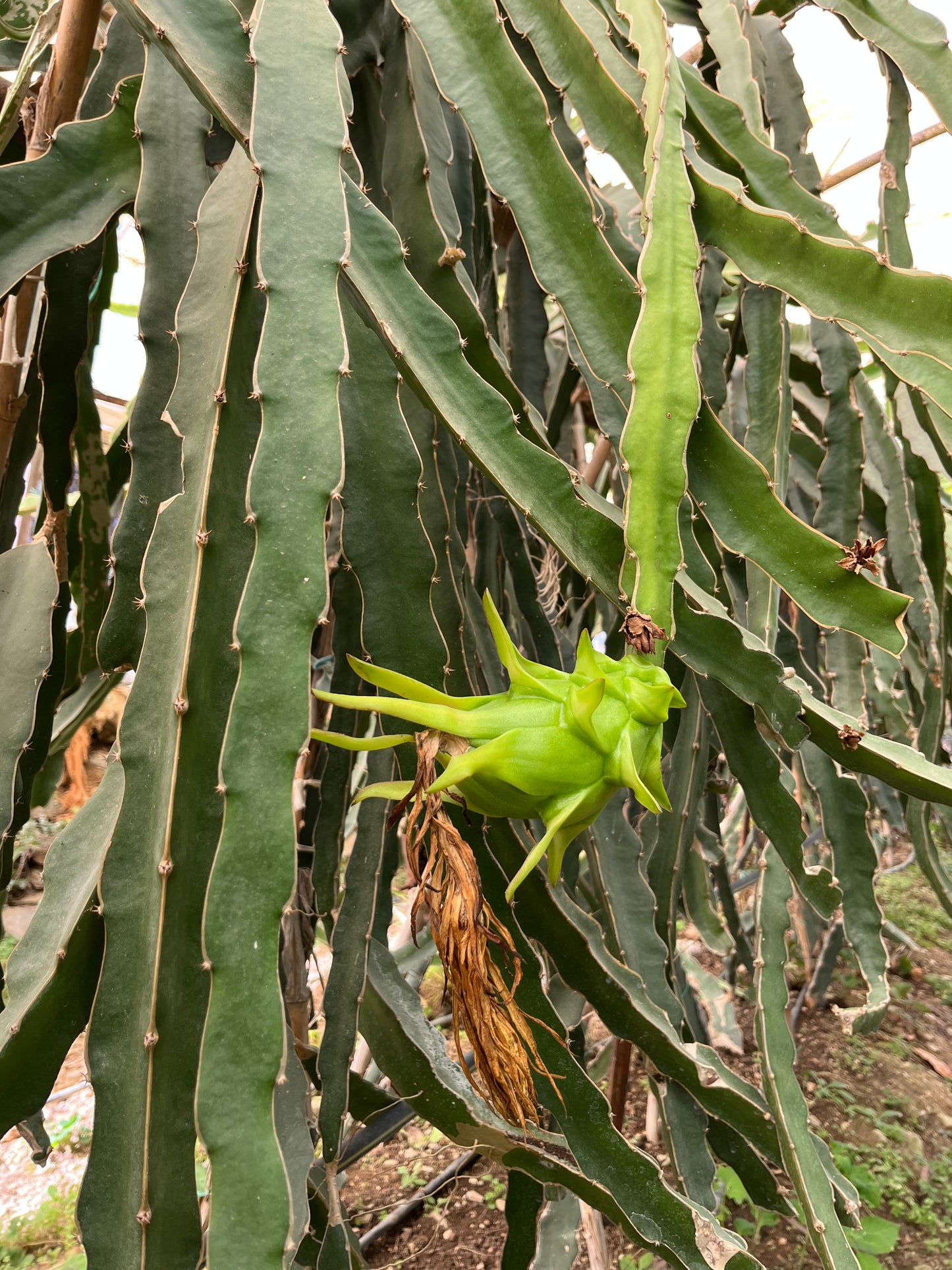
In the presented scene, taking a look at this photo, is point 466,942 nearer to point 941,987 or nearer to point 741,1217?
point 741,1217

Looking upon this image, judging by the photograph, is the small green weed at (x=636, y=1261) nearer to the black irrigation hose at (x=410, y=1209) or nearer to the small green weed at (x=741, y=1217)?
the small green weed at (x=741, y=1217)

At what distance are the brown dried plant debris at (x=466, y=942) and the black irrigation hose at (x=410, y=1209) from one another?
1.16 meters

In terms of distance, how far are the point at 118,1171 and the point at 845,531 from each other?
35.2 inches

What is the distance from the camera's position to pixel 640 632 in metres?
0.43

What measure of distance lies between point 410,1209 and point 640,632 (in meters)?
1.48

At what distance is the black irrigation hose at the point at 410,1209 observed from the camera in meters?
1.40

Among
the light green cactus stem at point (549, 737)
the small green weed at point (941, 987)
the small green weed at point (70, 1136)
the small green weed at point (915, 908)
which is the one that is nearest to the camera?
the light green cactus stem at point (549, 737)

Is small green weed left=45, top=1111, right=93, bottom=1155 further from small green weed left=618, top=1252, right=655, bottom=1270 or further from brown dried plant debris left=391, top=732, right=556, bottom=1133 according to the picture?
brown dried plant debris left=391, top=732, right=556, bottom=1133

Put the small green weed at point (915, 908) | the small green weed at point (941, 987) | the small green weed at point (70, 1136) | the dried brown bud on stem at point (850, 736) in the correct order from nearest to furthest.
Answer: the dried brown bud on stem at point (850, 736) → the small green weed at point (70, 1136) → the small green weed at point (941, 987) → the small green weed at point (915, 908)

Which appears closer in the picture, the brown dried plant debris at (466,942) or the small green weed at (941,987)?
the brown dried plant debris at (466,942)

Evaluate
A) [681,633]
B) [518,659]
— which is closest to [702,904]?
[681,633]

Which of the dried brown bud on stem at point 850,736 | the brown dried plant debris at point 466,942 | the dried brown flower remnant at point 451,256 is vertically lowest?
the brown dried plant debris at point 466,942

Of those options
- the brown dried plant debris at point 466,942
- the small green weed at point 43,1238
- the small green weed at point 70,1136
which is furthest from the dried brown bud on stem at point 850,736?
the small green weed at point 70,1136

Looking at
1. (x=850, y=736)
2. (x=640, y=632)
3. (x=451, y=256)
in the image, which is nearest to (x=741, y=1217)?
(x=850, y=736)
